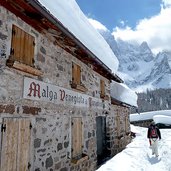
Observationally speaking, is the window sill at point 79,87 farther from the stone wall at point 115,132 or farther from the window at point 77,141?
the stone wall at point 115,132

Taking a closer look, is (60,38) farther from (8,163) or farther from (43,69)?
(8,163)

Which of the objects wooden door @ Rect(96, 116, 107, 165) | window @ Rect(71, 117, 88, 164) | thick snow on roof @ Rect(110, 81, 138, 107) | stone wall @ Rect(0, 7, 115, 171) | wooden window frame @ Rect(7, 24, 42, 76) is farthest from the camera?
thick snow on roof @ Rect(110, 81, 138, 107)

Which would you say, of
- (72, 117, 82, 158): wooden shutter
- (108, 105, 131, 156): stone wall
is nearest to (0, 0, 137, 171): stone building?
(72, 117, 82, 158): wooden shutter

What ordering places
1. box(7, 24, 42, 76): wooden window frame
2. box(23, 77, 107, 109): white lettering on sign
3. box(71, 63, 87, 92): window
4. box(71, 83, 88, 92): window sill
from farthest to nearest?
box(71, 63, 87, 92): window
box(71, 83, 88, 92): window sill
box(23, 77, 107, 109): white lettering on sign
box(7, 24, 42, 76): wooden window frame

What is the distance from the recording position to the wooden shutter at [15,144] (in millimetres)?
4148

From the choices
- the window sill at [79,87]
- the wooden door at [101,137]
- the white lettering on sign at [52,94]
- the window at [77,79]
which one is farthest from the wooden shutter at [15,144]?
the wooden door at [101,137]

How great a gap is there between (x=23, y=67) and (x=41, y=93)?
2.90 ft

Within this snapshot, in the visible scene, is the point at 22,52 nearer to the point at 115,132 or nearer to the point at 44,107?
the point at 44,107

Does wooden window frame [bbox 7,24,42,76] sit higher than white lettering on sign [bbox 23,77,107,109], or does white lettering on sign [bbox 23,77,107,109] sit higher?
wooden window frame [bbox 7,24,42,76]

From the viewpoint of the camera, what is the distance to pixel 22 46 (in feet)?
16.0

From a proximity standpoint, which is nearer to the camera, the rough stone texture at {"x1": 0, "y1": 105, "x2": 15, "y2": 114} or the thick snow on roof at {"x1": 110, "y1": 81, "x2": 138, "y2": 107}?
the rough stone texture at {"x1": 0, "y1": 105, "x2": 15, "y2": 114}

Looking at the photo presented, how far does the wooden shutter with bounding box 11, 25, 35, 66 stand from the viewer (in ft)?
15.2

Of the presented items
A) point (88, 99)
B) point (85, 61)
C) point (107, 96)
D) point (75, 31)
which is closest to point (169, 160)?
point (107, 96)

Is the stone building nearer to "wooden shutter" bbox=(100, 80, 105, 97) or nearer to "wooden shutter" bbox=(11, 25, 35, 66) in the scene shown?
"wooden shutter" bbox=(11, 25, 35, 66)
